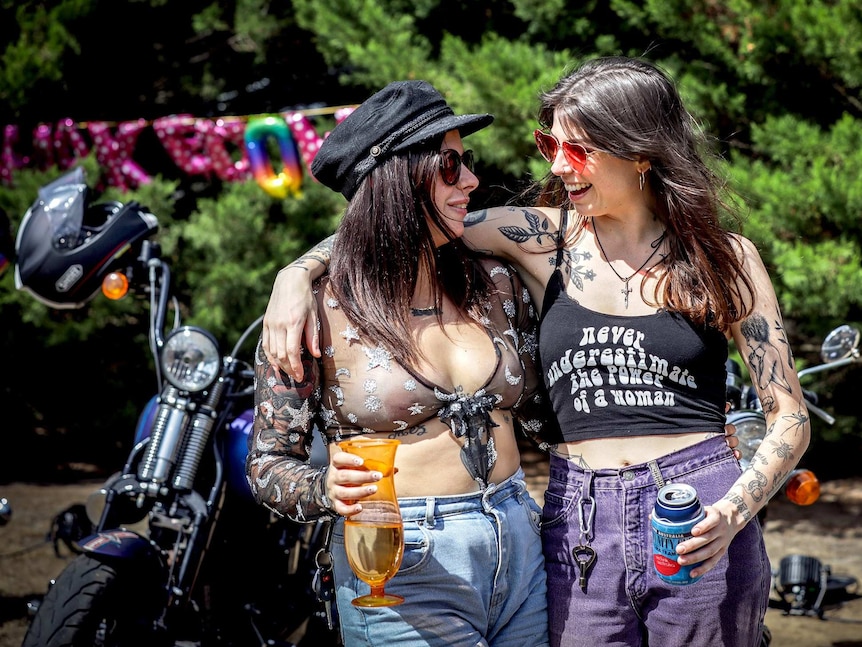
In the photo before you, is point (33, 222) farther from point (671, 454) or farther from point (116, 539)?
point (671, 454)

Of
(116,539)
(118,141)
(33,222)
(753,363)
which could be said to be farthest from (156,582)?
(118,141)

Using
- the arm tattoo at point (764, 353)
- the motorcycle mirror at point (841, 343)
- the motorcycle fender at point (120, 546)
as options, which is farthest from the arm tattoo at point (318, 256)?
the motorcycle mirror at point (841, 343)

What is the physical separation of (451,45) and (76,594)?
15.1 ft

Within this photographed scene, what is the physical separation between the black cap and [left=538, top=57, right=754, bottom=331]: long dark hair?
10.7 inches

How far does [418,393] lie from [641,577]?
0.59 m

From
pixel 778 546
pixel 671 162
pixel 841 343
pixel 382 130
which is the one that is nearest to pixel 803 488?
pixel 841 343

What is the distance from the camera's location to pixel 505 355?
206cm

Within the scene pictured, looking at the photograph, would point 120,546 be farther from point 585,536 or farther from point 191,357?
point 585,536

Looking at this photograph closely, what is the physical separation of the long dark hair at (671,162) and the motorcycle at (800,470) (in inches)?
26.0

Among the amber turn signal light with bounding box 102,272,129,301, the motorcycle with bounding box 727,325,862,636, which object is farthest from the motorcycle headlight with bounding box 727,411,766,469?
the amber turn signal light with bounding box 102,272,129,301

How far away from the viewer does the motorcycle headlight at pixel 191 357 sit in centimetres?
326

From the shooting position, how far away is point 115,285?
357cm

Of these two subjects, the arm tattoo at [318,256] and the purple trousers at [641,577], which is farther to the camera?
the arm tattoo at [318,256]

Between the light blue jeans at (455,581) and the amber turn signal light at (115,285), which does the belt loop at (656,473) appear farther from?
the amber turn signal light at (115,285)
